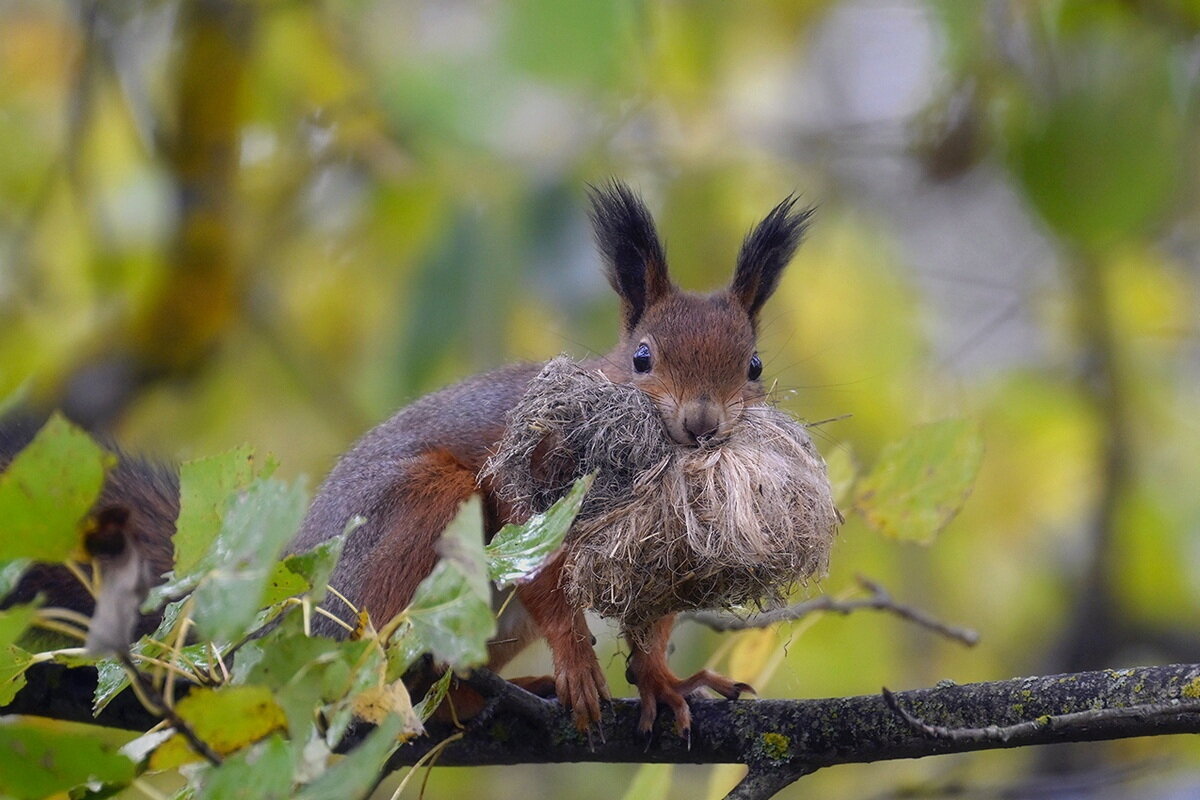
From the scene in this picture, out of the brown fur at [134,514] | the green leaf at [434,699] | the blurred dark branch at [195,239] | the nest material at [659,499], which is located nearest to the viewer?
the green leaf at [434,699]

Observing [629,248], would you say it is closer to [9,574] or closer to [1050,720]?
[1050,720]

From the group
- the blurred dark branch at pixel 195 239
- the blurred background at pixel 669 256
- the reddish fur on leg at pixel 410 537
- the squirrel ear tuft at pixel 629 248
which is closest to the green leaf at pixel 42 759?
the reddish fur on leg at pixel 410 537

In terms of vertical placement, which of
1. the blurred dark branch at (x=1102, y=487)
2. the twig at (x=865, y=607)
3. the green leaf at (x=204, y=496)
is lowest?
the blurred dark branch at (x=1102, y=487)

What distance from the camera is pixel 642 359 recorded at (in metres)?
2.42

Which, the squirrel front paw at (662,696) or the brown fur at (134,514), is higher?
the brown fur at (134,514)

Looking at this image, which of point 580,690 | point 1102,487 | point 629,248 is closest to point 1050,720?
point 580,690

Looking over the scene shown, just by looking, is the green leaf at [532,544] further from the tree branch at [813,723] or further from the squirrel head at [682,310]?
the squirrel head at [682,310]

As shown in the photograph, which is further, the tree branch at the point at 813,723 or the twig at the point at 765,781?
the twig at the point at 765,781

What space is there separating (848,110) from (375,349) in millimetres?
2906

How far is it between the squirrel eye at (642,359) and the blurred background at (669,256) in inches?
32.1

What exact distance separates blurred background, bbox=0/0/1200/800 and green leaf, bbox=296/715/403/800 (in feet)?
Result: 7.19

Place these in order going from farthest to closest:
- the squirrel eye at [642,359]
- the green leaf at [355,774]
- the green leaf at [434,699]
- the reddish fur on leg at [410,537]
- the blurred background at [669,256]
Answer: the blurred background at [669,256], the squirrel eye at [642,359], the reddish fur on leg at [410,537], the green leaf at [434,699], the green leaf at [355,774]

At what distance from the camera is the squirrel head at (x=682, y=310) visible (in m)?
2.30

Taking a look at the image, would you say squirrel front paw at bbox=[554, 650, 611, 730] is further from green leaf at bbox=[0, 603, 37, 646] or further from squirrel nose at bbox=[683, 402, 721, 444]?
green leaf at bbox=[0, 603, 37, 646]
